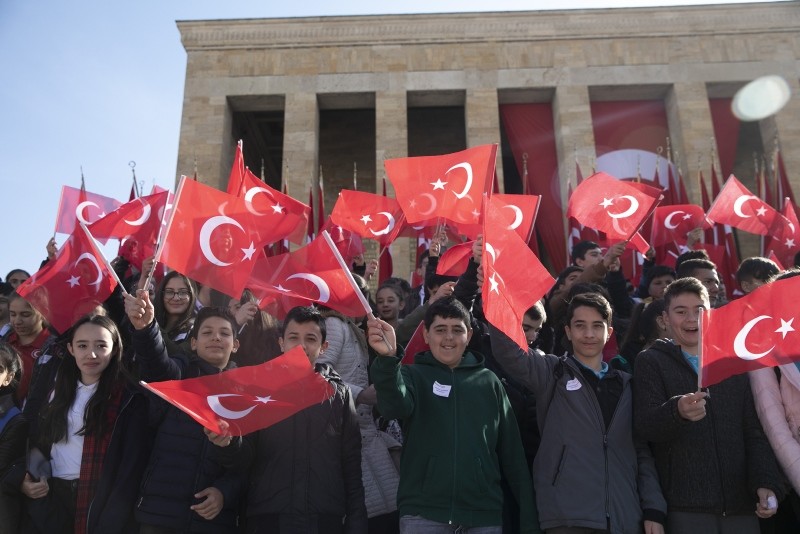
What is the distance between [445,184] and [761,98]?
1484cm

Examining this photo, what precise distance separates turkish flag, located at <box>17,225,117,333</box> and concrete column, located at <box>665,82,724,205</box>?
46.4 feet

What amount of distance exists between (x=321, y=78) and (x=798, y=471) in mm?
15961

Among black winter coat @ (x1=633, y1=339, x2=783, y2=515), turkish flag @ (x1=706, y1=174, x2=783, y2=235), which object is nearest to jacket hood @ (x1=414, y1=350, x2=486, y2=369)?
black winter coat @ (x1=633, y1=339, x2=783, y2=515)

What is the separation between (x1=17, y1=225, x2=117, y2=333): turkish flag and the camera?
5.51 m

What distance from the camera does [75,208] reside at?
27.7 ft

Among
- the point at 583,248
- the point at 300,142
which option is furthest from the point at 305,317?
the point at 300,142

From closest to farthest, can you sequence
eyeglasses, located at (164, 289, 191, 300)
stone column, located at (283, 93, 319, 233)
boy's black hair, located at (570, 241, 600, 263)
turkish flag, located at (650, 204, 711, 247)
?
eyeglasses, located at (164, 289, 191, 300)
boy's black hair, located at (570, 241, 600, 263)
turkish flag, located at (650, 204, 711, 247)
stone column, located at (283, 93, 319, 233)

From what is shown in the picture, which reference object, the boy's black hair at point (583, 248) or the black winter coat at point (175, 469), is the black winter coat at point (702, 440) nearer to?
the black winter coat at point (175, 469)

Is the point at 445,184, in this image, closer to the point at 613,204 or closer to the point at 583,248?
the point at 613,204

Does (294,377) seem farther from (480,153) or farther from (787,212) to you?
(787,212)

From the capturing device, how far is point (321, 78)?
17.9 meters

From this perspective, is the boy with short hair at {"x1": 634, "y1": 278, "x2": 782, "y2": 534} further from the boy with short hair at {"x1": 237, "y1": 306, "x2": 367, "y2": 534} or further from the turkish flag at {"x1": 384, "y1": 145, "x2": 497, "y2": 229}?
the turkish flag at {"x1": 384, "y1": 145, "x2": 497, "y2": 229}

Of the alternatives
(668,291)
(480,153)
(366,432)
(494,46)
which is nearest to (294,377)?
(366,432)

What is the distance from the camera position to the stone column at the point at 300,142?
1688 cm
